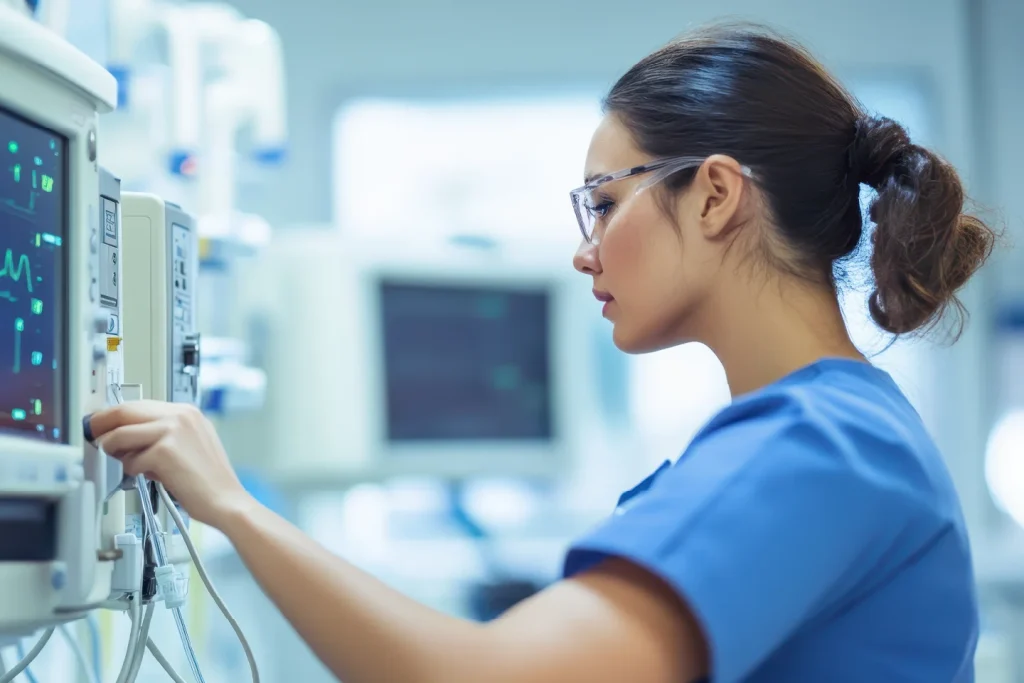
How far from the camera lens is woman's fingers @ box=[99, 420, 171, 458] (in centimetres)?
81

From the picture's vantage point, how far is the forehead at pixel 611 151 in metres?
1.06

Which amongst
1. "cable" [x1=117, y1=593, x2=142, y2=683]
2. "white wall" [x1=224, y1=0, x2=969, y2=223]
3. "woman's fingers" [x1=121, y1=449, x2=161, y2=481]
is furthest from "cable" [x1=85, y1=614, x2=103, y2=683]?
"white wall" [x1=224, y1=0, x2=969, y2=223]

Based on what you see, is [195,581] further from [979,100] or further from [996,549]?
[979,100]

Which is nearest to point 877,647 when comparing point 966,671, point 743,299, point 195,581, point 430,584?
point 966,671

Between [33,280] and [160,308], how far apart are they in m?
0.31

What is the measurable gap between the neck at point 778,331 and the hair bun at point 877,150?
134mm

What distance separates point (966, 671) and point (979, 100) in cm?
270

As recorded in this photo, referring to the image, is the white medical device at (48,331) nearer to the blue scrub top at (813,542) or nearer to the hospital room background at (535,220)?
the blue scrub top at (813,542)

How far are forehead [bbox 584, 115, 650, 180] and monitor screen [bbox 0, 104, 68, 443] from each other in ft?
1.59

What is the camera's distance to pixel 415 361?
2410 mm

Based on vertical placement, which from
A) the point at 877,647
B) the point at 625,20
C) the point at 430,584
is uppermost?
the point at 625,20

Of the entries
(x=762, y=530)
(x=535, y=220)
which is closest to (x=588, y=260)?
(x=762, y=530)

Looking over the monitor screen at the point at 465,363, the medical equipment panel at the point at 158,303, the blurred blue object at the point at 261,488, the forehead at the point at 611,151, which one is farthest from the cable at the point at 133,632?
the monitor screen at the point at 465,363

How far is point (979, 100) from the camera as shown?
325 cm
